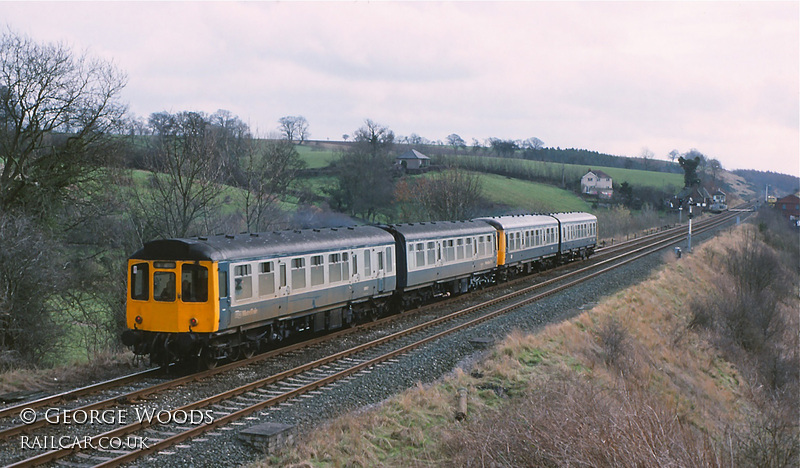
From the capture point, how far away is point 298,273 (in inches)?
679

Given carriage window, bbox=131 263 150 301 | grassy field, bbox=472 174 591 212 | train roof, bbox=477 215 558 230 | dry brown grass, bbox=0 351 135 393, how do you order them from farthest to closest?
grassy field, bbox=472 174 591 212 → train roof, bbox=477 215 558 230 → carriage window, bbox=131 263 150 301 → dry brown grass, bbox=0 351 135 393

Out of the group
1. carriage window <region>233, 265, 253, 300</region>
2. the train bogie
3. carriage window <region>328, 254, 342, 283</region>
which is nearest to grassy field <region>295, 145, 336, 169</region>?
the train bogie

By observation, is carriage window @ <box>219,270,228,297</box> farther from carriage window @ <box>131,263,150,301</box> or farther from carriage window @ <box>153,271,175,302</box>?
carriage window @ <box>131,263,150,301</box>

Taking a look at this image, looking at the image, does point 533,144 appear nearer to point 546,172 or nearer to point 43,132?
point 546,172

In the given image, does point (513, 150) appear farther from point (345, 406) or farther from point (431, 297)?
point (345, 406)

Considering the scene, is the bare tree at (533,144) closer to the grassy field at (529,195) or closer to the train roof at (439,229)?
the grassy field at (529,195)

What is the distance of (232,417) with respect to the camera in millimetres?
11211

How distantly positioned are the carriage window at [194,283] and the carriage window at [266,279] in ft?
5.54

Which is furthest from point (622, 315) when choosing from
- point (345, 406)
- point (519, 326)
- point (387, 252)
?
point (345, 406)

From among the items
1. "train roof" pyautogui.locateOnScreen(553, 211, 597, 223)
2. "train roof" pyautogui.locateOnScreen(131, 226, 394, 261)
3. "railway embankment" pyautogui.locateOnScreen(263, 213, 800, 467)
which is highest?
"train roof" pyautogui.locateOnScreen(131, 226, 394, 261)

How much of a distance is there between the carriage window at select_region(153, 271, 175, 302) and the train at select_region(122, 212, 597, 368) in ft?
0.07

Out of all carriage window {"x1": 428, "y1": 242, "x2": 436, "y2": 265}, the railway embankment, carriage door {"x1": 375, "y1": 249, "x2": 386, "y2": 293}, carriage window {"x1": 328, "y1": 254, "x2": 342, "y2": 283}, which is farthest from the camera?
carriage window {"x1": 428, "y1": 242, "x2": 436, "y2": 265}

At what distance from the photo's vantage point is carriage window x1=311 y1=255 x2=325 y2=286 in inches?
703

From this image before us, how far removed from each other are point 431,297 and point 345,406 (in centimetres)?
1447
